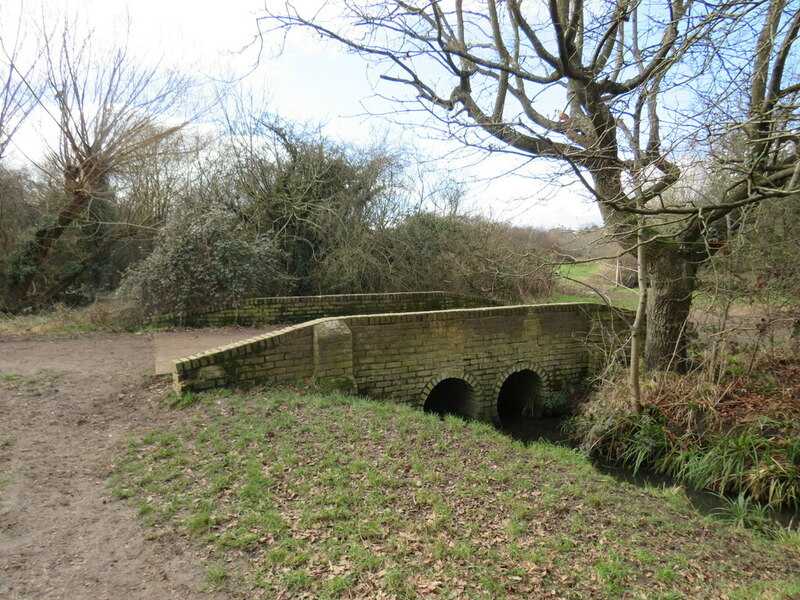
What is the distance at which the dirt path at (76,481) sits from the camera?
3.23m

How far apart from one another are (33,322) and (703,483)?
43.2 feet

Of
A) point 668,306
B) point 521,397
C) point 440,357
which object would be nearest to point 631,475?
point 668,306

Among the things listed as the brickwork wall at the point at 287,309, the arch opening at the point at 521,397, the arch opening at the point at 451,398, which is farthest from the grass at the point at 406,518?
the brickwork wall at the point at 287,309

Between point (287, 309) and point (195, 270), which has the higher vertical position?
point (195, 270)

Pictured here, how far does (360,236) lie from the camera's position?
14.9 m

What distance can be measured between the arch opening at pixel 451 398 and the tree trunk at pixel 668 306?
11.1 ft

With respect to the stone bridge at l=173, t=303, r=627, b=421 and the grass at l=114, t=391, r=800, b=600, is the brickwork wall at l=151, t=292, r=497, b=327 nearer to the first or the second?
the stone bridge at l=173, t=303, r=627, b=421

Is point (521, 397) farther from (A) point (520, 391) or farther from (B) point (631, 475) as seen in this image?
(B) point (631, 475)

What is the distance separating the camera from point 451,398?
10.6 meters

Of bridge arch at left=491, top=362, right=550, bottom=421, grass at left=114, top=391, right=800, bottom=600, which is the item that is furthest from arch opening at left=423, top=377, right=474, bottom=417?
grass at left=114, top=391, right=800, bottom=600

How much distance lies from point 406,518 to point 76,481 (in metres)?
2.96

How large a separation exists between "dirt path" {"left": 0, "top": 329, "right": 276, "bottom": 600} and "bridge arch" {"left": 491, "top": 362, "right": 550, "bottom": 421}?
607 cm

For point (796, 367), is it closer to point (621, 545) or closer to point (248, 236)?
point (621, 545)

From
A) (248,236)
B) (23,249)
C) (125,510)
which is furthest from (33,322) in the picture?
(125,510)
